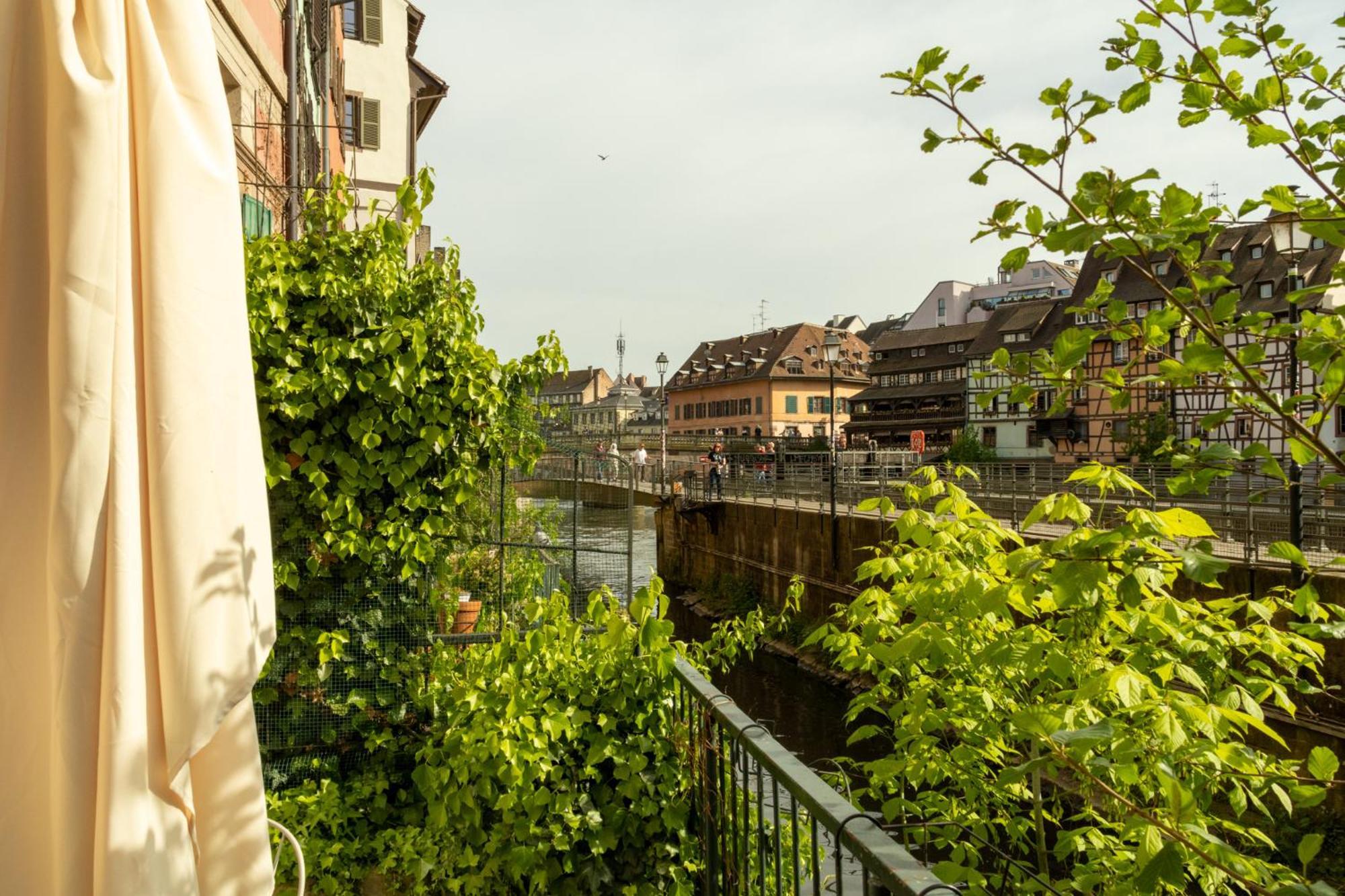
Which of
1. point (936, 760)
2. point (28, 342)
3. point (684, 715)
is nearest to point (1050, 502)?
point (936, 760)

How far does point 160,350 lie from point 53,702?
2.13 feet

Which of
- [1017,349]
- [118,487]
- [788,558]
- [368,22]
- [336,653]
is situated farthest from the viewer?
[1017,349]

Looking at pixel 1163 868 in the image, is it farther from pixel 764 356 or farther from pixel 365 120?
pixel 764 356

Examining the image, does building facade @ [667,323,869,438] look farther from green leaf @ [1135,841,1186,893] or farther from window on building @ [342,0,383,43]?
green leaf @ [1135,841,1186,893]

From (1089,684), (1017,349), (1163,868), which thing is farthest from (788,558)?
(1017,349)

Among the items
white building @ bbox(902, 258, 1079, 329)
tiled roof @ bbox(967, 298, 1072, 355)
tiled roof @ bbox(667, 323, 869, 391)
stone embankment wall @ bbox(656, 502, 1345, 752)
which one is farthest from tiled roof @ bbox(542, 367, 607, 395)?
stone embankment wall @ bbox(656, 502, 1345, 752)

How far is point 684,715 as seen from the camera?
10.7 ft

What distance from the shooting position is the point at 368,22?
2205cm

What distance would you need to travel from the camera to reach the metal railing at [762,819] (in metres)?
1.78

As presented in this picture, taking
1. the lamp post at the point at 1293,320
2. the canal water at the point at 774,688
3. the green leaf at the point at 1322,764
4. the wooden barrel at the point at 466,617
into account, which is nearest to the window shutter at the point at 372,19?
the canal water at the point at 774,688

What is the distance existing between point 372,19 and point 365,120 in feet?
8.29

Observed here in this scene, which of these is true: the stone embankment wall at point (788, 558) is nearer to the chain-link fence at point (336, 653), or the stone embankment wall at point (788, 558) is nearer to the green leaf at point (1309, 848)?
the chain-link fence at point (336, 653)

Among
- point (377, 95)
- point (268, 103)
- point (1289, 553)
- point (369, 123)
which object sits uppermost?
point (377, 95)

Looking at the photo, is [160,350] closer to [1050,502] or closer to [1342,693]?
[1050,502]
